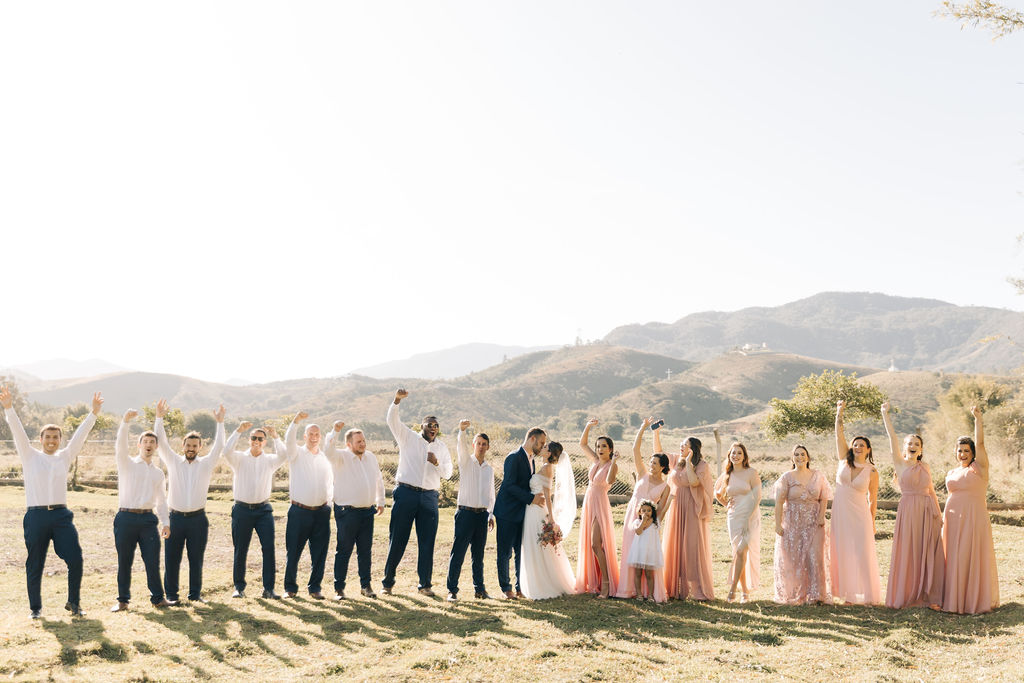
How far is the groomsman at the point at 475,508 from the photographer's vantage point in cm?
950

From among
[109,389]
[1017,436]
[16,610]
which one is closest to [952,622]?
[16,610]

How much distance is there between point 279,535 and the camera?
614 inches

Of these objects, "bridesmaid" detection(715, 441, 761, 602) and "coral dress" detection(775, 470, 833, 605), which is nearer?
"coral dress" detection(775, 470, 833, 605)

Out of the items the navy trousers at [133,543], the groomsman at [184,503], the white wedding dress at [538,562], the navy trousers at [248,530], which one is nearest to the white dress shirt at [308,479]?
the navy trousers at [248,530]

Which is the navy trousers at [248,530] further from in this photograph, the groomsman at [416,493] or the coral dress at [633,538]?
Answer: the coral dress at [633,538]

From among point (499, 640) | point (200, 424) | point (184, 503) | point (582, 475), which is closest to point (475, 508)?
point (499, 640)

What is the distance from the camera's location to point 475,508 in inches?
378

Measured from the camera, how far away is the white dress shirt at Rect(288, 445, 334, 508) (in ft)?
30.9

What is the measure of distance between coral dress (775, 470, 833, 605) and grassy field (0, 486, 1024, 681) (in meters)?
0.29

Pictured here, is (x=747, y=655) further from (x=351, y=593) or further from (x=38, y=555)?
(x=38, y=555)

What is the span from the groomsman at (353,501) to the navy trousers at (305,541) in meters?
0.21

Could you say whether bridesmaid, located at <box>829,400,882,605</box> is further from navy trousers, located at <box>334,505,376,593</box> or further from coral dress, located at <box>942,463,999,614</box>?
navy trousers, located at <box>334,505,376,593</box>

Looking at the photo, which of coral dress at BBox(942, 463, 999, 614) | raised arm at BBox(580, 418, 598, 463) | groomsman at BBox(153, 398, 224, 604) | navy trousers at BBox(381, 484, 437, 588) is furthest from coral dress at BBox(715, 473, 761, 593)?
groomsman at BBox(153, 398, 224, 604)

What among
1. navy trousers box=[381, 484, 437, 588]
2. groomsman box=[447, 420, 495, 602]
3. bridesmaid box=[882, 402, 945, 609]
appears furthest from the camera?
navy trousers box=[381, 484, 437, 588]
